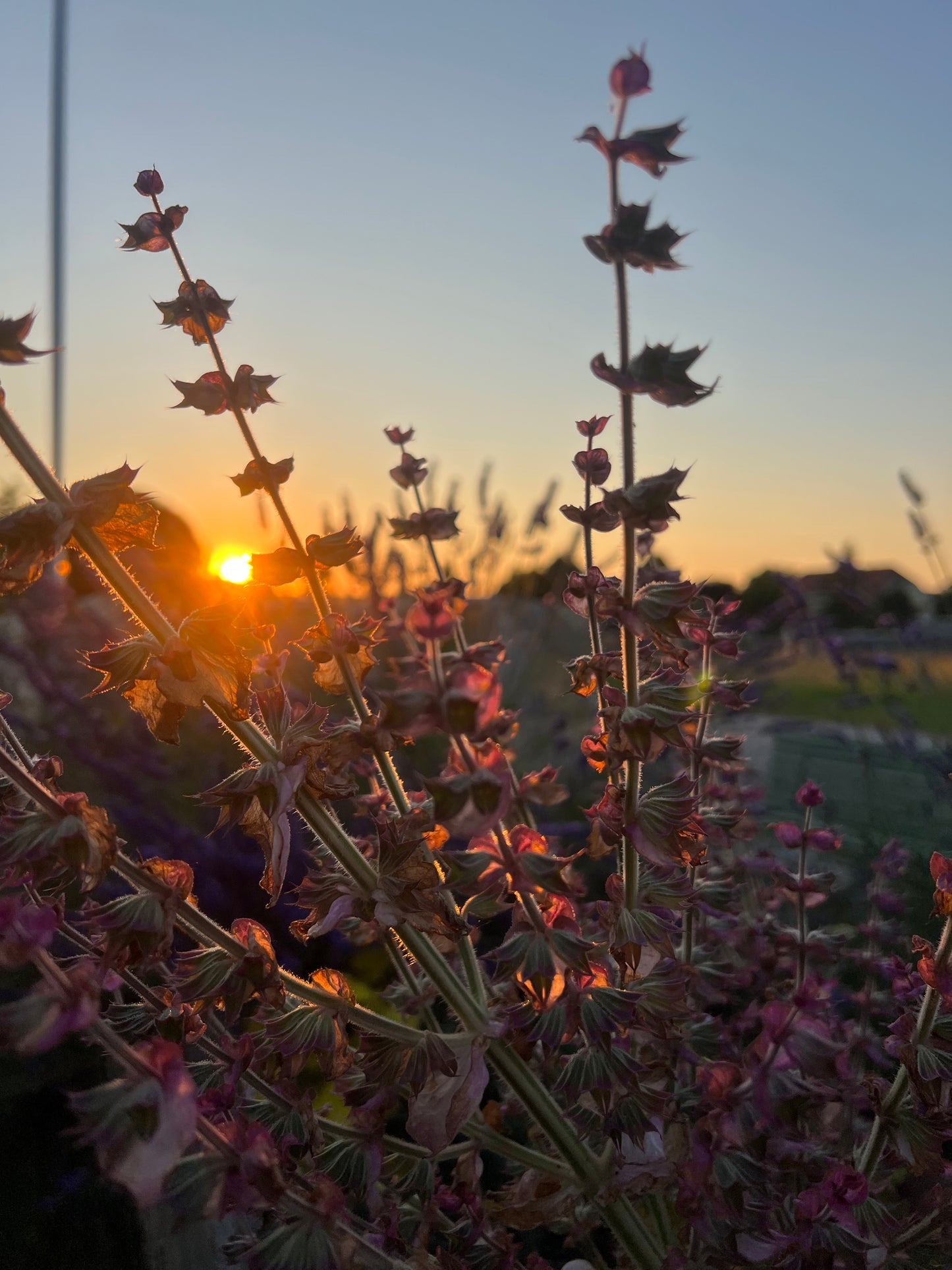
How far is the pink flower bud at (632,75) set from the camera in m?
0.93

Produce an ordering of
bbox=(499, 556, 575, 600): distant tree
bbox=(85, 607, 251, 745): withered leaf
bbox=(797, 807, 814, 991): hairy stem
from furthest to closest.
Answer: bbox=(499, 556, 575, 600): distant tree, bbox=(797, 807, 814, 991): hairy stem, bbox=(85, 607, 251, 745): withered leaf

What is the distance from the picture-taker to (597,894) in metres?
3.56

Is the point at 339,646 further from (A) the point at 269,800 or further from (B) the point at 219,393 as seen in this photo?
(B) the point at 219,393

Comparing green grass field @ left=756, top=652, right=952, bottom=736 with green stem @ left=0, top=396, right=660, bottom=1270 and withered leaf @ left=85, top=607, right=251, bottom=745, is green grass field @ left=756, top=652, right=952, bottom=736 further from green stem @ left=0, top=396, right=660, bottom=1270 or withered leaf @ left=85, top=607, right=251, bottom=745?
withered leaf @ left=85, top=607, right=251, bottom=745

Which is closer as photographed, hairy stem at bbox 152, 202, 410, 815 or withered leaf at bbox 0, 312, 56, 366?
withered leaf at bbox 0, 312, 56, 366

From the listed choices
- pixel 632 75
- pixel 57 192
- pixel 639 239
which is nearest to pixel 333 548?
pixel 639 239

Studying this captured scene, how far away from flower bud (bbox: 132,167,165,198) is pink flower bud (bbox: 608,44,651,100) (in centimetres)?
57

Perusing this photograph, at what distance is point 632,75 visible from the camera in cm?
93

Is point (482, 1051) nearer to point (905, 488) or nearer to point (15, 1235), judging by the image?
point (15, 1235)

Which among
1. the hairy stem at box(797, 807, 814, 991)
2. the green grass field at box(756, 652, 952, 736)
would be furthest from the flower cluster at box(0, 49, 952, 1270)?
the green grass field at box(756, 652, 952, 736)

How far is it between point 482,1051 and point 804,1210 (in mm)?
433

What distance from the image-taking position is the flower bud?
3.59 feet

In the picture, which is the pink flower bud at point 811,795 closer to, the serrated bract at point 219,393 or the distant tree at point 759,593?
the serrated bract at point 219,393

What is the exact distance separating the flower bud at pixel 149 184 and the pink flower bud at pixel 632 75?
1.86 feet
